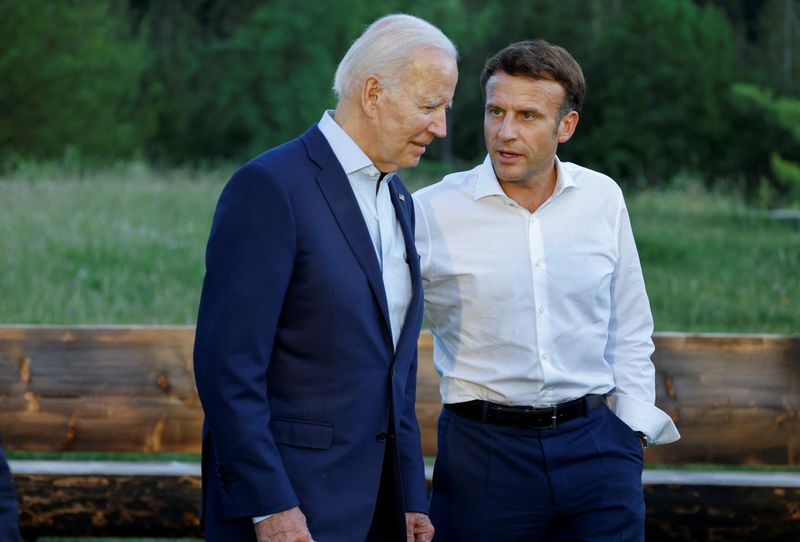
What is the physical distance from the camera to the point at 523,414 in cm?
348

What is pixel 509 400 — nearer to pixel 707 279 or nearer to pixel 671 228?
pixel 707 279

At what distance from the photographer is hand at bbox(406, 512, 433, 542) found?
3.19 meters

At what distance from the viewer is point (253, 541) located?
2861mm

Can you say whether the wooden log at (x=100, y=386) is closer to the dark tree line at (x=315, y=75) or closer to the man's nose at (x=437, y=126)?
the man's nose at (x=437, y=126)

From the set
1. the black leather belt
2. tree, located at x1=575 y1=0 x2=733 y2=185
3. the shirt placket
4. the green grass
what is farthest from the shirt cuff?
tree, located at x1=575 y1=0 x2=733 y2=185

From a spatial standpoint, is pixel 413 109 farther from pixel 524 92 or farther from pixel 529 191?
pixel 529 191

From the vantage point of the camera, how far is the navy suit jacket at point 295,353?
2.75 meters

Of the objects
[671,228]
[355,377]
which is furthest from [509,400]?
[671,228]

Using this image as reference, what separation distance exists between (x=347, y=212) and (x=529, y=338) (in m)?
0.86

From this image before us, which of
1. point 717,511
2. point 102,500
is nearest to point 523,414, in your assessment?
point 717,511

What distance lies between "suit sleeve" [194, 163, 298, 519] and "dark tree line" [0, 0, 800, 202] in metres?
35.7

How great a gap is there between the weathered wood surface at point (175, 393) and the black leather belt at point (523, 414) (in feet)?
4.18

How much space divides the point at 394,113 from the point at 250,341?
0.66 metres

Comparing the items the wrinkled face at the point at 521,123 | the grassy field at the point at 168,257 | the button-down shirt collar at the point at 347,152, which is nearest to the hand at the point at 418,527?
the button-down shirt collar at the point at 347,152
